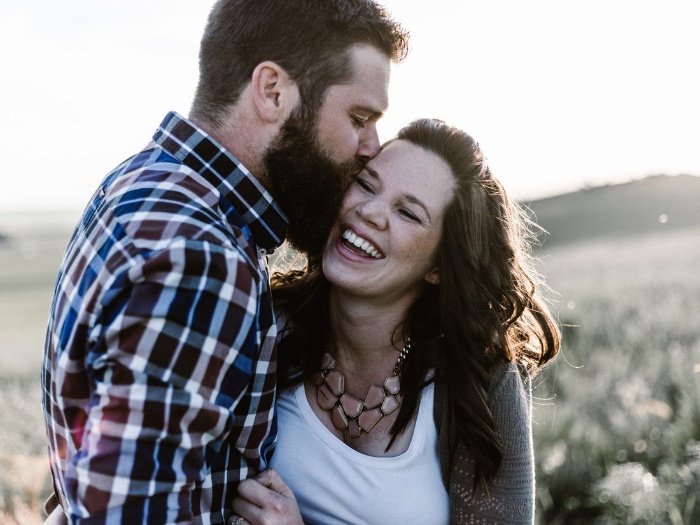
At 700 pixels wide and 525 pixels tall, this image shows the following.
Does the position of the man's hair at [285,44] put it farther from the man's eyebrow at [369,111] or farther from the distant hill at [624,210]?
the distant hill at [624,210]

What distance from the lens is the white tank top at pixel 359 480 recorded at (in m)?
2.76

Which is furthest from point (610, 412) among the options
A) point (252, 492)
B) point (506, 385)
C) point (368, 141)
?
point (252, 492)

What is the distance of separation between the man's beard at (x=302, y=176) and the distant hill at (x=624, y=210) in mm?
9820

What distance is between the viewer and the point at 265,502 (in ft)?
7.50

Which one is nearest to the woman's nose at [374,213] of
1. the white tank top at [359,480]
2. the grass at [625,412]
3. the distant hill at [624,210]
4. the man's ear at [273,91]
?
the man's ear at [273,91]

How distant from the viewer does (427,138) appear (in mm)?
3213

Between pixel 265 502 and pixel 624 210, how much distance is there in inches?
691

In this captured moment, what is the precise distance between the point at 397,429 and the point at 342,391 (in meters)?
0.31

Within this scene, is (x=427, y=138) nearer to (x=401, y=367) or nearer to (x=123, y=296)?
(x=401, y=367)

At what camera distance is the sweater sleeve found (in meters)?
2.78

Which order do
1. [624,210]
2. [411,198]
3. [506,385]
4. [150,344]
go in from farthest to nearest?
1. [624,210]
2. [411,198]
3. [506,385]
4. [150,344]

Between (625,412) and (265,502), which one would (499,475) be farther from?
(625,412)

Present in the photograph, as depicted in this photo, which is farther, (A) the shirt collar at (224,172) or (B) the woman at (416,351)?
(B) the woman at (416,351)

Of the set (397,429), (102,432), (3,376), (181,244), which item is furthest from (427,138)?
(3,376)
